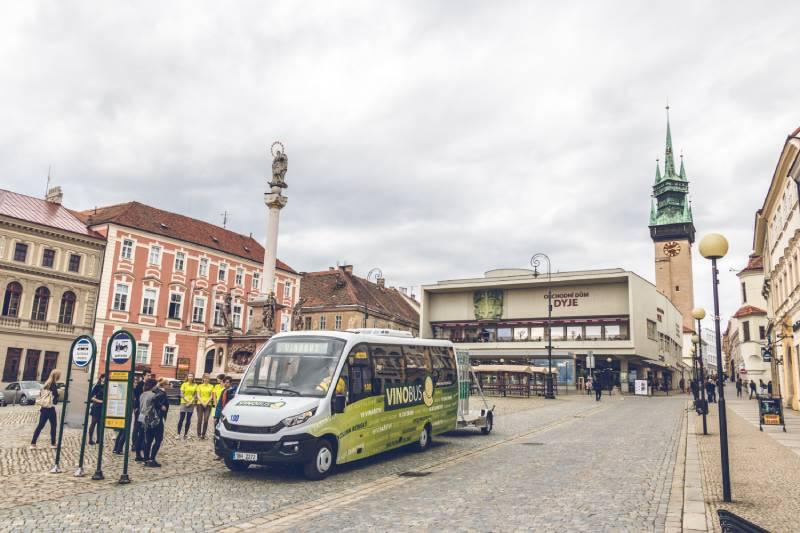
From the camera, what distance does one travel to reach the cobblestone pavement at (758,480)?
26.1 feet

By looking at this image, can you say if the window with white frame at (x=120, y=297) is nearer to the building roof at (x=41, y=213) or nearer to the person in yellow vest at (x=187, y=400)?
the building roof at (x=41, y=213)

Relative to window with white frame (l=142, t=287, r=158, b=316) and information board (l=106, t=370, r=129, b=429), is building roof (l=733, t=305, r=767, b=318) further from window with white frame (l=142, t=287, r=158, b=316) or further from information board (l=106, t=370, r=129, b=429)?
information board (l=106, t=370, r=129, b=429)

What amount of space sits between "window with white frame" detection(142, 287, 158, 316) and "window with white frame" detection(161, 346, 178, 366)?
308 cm

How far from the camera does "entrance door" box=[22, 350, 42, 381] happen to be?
38750mm

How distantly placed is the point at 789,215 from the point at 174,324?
41601mm

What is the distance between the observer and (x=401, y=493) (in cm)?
→ 940

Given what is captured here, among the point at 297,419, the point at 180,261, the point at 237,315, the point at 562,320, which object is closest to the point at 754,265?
the point at 562,320

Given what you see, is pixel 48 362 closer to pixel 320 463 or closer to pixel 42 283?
pixel 42 283

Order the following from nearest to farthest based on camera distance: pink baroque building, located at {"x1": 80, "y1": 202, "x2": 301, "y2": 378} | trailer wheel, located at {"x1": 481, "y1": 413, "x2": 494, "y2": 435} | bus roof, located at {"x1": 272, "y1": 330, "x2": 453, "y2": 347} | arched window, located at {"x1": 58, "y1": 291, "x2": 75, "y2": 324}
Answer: bus roof, located at {"x1": 272, "y1": 330, "x2": 453, "y2": 347} < trailer wheel, located at {"x1": 481, "y1": 413, "x2": 494, "y2": 435} < arched window, located at {"x1": 58, "y1": 291, "x2": 75, "y2": 324} < pink baroque building, located at {"x1": 80, "y1": 202, "x2": 301, "y2": 378}

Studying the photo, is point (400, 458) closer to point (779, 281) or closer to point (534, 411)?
point (534, 411)

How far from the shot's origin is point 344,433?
36.7ft

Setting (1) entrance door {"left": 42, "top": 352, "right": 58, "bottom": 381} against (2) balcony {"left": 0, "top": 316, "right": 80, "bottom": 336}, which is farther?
(1) entrance door {"left": 42, "top": 352, "right": 58, "bottom": 381}

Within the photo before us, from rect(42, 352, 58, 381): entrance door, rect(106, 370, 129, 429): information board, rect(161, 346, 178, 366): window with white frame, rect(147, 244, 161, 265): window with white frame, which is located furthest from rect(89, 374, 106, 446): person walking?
rect(147, 244, 161, 265): window with white frame

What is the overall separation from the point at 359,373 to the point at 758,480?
728 centimetres
